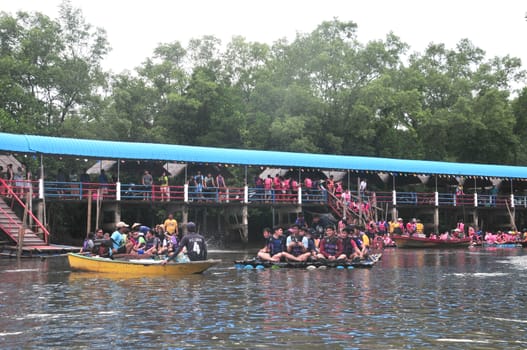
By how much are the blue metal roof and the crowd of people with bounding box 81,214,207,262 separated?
9.75m

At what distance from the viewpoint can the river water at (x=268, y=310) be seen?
9.92 metres

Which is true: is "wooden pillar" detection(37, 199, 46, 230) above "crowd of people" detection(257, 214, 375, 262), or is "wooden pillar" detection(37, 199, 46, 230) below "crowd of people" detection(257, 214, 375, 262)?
above

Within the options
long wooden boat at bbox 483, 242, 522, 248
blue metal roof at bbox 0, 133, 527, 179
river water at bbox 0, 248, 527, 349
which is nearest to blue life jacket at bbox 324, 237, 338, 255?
river water at bbox 0, 248, 527, 349

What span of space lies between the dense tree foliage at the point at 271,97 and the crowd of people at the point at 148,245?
25.5m

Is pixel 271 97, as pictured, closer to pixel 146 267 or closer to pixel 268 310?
pixel 146 267

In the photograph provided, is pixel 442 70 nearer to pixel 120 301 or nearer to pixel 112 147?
pixel 112 147

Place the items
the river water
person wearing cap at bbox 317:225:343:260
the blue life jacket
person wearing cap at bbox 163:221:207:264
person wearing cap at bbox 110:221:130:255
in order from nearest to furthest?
the river water, person wearing cap at bbox 163:221:207:264, person wearing cap at bbox 110:221:130:255, person wearing cap at bbox 317:225:343:260, the blue life jacket

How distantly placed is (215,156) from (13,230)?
1216 cm

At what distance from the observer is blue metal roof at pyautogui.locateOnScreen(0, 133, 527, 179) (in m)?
31.8

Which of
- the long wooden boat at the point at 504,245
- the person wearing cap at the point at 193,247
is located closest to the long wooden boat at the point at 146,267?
the person wearing cap at the point at 193,247

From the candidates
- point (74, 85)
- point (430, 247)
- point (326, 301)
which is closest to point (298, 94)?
point (74, 85)

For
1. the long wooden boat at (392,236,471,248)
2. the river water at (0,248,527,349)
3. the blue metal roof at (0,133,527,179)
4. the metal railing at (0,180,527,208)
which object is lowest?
the river water at (0,248,527,349)

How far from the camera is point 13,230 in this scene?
28.1 m

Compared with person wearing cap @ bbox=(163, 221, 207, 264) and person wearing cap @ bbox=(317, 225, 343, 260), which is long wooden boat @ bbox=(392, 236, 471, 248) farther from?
person wearing cap @ bbox=(163, 221, 207, 264)
